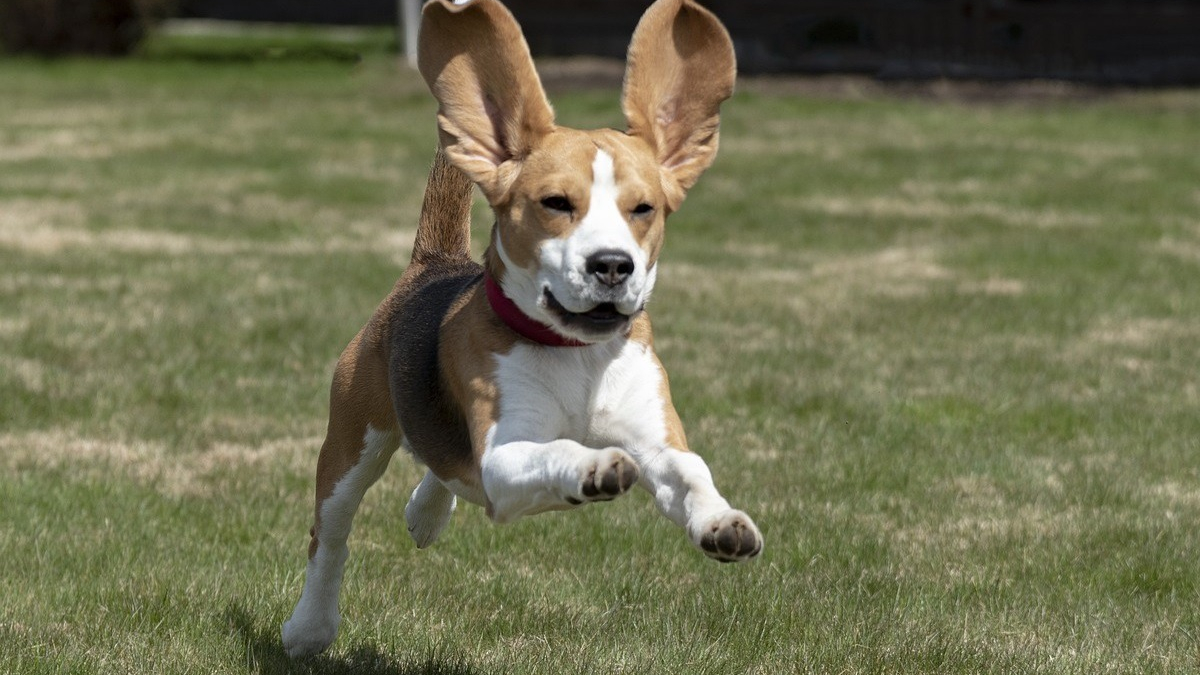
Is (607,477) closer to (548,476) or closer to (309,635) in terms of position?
(548,476)

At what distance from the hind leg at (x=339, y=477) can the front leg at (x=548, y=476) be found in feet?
3.54

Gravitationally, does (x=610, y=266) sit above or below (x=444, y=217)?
above

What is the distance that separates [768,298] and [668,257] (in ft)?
6.16

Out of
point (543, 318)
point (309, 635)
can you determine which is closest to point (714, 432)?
point (309, 635)

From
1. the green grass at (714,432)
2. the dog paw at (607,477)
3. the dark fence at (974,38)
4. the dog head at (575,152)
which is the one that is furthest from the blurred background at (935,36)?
the dog paw at (607,477)

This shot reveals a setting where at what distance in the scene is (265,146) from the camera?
2105 centimetres

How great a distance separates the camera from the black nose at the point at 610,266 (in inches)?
171

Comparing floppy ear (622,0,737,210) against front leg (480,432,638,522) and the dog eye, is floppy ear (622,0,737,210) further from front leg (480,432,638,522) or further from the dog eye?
front leg (480,432,638,522)

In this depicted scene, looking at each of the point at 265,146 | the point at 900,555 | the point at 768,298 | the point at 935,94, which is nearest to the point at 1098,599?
the point at 900,555

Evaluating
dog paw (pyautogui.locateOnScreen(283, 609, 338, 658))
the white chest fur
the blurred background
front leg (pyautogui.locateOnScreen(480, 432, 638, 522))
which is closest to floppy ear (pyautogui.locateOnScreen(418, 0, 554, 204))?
the white chest fur

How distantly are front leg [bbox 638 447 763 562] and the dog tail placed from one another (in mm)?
1712

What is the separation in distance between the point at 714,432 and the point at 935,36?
827 inches

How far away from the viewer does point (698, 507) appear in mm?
4281

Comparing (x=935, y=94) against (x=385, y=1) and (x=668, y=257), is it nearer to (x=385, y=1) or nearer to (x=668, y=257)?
(x=668, y=257)
